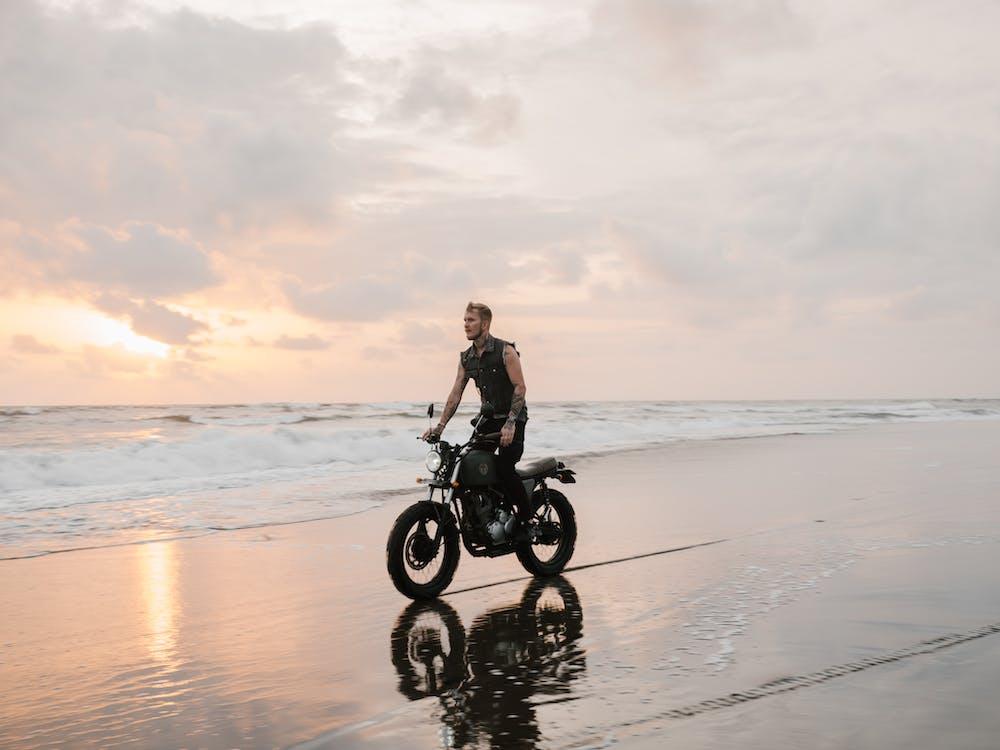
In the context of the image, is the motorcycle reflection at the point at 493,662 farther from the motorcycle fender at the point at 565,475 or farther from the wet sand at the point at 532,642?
the motorcycle fender at the point at 565,475

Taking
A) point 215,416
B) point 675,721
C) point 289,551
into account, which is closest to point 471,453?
point 289,551

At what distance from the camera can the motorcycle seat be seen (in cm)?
913

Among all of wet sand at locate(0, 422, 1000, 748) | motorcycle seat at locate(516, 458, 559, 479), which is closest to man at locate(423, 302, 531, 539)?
motorcycle seat at locate(516, 458, 559, 479)

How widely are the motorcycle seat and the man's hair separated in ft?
4.66

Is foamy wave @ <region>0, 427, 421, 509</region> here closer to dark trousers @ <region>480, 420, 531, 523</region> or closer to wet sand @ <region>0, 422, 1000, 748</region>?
wet sand @ <region>0, 422, 1000, 748</region>

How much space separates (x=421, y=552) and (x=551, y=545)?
61.8 inches

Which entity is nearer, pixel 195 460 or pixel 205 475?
pixel 205 475

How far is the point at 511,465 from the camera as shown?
340 inches

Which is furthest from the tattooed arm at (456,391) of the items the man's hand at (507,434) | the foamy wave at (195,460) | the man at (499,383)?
the foamy wave at (195,460)

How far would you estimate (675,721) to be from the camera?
4.73m

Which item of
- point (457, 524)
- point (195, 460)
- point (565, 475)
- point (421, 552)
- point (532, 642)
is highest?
point (195, 460)

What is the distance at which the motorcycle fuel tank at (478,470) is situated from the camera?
27.6 feet

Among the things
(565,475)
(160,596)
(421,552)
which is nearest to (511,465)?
(421,552)

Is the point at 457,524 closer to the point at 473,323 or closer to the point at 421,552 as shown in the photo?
the point at 421,552
